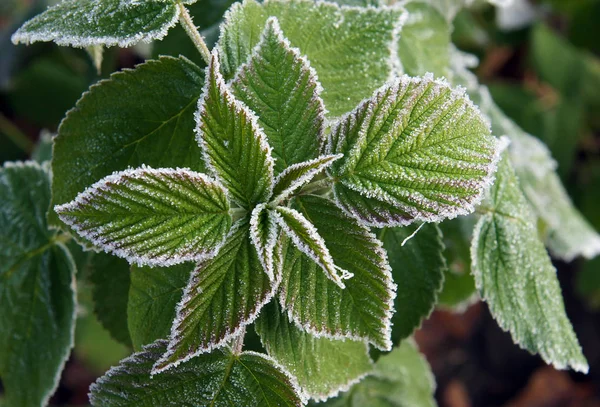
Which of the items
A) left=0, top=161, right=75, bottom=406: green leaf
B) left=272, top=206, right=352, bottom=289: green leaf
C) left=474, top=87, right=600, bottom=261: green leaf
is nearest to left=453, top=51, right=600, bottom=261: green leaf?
left=474, top=87, right=600, bottom=261: green leaf

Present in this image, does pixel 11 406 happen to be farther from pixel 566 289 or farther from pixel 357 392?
pixel 566 289

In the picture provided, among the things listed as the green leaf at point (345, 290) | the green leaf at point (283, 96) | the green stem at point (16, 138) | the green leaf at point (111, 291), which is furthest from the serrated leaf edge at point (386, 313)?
the green stem at point (16, 138)

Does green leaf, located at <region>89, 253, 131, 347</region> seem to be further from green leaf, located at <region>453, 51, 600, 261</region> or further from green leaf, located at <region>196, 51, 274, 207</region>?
green leaf, located at <region>453, 51, 600, 261</region>

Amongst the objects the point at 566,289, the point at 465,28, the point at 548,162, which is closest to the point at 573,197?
the point at 566,289

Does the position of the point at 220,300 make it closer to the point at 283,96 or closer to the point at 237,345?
the point at 237,345

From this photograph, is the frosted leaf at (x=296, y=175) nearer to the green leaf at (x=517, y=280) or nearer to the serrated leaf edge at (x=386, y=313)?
the serrated leaf edge at (x=386, y=313)

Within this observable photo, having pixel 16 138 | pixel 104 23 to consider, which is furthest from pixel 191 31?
pixel 16 138
